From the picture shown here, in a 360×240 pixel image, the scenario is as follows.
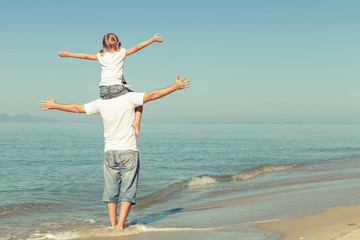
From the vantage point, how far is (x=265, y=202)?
8.23m

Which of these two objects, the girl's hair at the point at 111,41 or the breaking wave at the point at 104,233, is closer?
the girl's hair at the point at 111,41

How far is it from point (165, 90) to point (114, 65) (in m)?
0.88

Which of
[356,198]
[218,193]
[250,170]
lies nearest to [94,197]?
[218,193]

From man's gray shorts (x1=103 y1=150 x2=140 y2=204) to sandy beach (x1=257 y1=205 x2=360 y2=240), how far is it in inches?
81.0

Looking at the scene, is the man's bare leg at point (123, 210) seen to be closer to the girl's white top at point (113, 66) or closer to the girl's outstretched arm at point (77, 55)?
the girl's white top at point (113, 66)

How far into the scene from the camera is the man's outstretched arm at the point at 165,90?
4.63m

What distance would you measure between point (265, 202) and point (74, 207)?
489 cm

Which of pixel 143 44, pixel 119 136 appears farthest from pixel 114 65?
pixel 119 136

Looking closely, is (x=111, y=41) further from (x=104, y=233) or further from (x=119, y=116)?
(x=104, y=233)

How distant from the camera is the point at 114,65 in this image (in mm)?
A: 5043

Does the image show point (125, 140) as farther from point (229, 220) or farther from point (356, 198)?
point (356, 198)

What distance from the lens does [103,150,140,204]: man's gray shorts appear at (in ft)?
16.9

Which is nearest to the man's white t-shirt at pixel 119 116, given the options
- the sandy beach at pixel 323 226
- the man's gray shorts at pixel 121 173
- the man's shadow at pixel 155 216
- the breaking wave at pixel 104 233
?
the man's gray shorts at pixel 121 173

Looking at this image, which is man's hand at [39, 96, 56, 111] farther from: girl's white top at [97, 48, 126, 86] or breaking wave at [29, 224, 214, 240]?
breaking wave at [29, 224, 214, 240]
